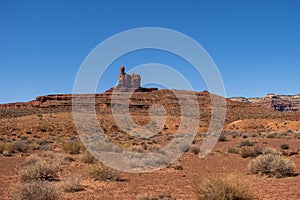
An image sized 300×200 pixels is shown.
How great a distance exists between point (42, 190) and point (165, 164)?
8698 mm

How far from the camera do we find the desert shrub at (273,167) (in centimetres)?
1245

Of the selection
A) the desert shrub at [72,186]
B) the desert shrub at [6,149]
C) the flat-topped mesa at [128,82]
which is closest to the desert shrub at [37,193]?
the desert shrub at [72,186]

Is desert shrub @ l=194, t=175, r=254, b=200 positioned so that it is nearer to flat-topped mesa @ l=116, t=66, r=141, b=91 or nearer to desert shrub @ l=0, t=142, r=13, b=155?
desert shrub @ l=0, t=142, r=13, b=155

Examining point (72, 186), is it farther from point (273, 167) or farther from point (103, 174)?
point (273, 167)

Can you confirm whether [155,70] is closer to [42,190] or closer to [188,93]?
[42,190]

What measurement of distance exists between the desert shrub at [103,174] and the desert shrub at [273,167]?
17.4 feet

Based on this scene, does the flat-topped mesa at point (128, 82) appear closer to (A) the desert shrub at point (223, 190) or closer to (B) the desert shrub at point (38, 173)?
(B) the desert shrub at point (38, 173)

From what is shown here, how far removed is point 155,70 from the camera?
80.2ft

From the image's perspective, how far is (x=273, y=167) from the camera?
41.2 feet

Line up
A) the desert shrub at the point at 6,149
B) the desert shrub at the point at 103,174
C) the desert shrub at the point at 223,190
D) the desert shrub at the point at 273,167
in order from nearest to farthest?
1. the desert shrub at the point at 223,190
2. the desert shrub at the point at 103,174
3. the desert shrub at the point at 273,167
4. the desert shrub at the point at 6,149

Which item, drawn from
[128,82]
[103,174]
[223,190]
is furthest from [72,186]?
[128,82]

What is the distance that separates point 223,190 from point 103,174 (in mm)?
5453

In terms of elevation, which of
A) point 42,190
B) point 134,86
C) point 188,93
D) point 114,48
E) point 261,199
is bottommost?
point 261,199

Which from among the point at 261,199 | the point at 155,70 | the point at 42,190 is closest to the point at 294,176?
the point at 261,199
